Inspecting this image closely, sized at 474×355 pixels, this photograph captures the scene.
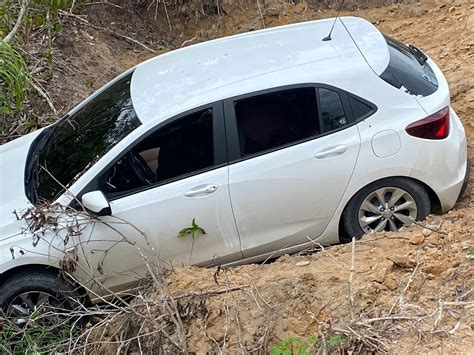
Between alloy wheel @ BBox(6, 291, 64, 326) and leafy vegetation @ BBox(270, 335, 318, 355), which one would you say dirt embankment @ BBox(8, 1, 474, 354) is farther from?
alloy wheel @ BBox(6, 291, 64, 326)

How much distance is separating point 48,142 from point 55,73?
9.77 feet

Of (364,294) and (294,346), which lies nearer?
(294,346)

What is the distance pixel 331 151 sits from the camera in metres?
4.40

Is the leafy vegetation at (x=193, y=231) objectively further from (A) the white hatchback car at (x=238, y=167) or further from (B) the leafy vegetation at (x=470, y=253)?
(B) the leafy vegetation at (x=470, y=253)

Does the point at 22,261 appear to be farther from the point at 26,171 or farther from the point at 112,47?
the point at 112,47

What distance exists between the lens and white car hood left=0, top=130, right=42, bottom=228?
14.2ft

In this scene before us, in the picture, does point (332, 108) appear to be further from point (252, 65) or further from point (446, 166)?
point (446, 166)

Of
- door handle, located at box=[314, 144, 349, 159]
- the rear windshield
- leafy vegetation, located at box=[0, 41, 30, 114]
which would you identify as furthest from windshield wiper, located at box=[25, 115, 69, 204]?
the rear windshield

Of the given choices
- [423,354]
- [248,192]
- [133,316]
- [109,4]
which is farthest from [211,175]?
[109,4]

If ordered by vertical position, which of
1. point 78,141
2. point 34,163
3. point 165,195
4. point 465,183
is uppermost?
point 78,141

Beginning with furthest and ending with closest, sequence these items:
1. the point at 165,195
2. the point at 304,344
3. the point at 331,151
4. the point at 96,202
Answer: the point at 331,151 → the point at 165,195 → the point at 96,202 → the point at 304,344

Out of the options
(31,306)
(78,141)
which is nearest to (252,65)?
(78,141)

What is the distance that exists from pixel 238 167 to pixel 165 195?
20.8 inches

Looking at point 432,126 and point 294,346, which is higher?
point 432,126
